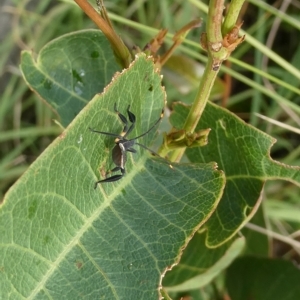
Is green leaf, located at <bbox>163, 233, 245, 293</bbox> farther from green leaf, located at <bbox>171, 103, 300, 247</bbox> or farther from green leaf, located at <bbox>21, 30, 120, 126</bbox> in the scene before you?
green leaf, located at <bbox>21, 30, 120, 126</bbox>

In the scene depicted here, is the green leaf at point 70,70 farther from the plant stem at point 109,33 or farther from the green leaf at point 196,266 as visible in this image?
the green leaf at point 196,266

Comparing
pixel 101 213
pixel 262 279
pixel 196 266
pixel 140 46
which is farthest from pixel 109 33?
pixel 140 46

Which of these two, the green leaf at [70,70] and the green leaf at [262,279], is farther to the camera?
the green leaf at [262,279]

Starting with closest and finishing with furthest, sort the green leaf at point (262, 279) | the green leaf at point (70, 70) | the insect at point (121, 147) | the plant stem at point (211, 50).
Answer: the plant stem at point (211, 50) < the insect at point (121, 147) < the green leaf at point (70, 70) < the green leaf at point (262, 279)

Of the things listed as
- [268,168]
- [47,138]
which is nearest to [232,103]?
[47,138]

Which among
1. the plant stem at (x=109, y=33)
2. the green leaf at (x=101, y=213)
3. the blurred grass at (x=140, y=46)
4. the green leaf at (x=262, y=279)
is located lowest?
the green leaf at (x=101, y=213)

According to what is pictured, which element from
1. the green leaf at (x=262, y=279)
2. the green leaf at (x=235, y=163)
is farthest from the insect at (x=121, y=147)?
the green leaf at (x=262, y=279)

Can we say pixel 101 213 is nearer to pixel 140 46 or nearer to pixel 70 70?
pixel 70 70
